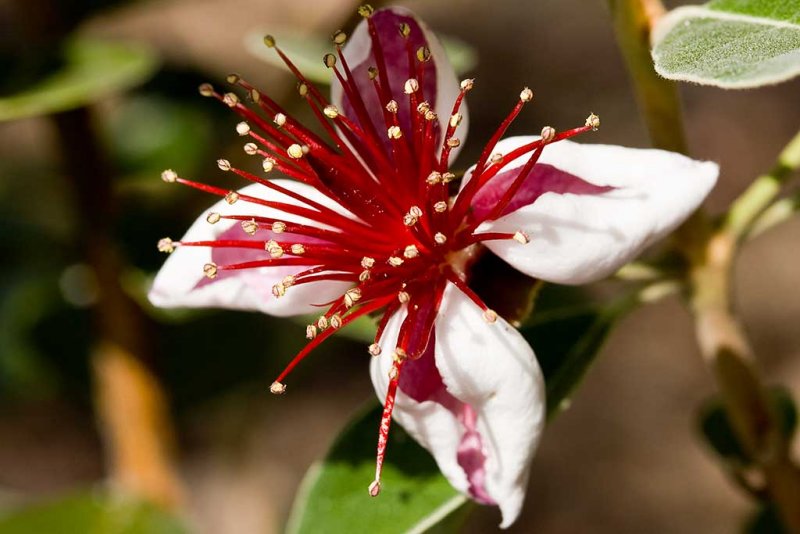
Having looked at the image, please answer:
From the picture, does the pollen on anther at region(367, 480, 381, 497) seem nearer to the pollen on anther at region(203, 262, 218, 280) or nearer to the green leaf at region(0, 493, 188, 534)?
the pollen on anther at region(203, 262, 218, 280)

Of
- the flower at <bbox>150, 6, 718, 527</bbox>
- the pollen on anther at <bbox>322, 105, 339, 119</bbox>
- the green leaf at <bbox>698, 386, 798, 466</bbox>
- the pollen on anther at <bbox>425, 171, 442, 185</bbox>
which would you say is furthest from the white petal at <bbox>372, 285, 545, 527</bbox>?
the green leaf at <bbox>698, 386, 798, 466</bbox>

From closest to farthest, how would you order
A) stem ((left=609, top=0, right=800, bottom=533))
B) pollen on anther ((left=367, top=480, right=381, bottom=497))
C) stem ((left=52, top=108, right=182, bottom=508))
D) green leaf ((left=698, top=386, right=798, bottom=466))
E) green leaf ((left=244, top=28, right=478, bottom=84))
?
1. pollen on anther ((left=367, top=480, right=381, bottom=497))
2. stem ((left=609, top=0, right=800, bottom=533))
3. green leaf ((left=244, top=28, right=478, bottom=84))
4. green leaf ((left=698, top=386, right=798, bottom=466))
5. stem ((left=52, top=108, right=182, bottom=508))

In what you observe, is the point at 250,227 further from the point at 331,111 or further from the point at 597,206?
the point at 597,206

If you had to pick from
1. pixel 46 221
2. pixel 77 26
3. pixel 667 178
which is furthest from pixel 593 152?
pixel 46 221

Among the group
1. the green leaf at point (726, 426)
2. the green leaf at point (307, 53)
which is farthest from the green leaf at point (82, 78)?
the green leaf at point (726, 426)

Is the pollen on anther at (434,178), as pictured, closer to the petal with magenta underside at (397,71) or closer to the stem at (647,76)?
the petal with magenta underside at (397,71)

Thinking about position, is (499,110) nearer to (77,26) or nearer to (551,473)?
(551,473)

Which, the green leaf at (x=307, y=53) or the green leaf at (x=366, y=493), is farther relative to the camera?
the green leaf at (x=307, y=53)
